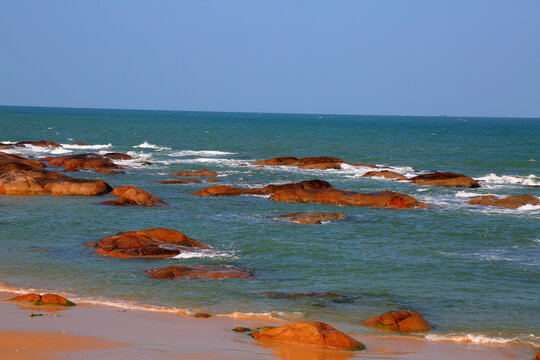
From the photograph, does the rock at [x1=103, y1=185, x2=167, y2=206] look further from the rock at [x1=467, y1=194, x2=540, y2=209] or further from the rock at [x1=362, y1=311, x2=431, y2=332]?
the rock at [x1=362, y1=311, x2=431, y2=332]

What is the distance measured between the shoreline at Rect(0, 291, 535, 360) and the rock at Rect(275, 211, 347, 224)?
13.5 m

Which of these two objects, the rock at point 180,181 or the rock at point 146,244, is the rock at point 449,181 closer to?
the rock at point 180,181

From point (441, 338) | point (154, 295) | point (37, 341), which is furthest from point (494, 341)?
point (37, 341)

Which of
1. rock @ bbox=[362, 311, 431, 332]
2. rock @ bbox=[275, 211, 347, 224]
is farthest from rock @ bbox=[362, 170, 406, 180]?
rock @ bbox=[362, 311, 431, 332]

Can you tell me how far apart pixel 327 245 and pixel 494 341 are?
1011 cm

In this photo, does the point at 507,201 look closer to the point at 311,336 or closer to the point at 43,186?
the point at 311,336

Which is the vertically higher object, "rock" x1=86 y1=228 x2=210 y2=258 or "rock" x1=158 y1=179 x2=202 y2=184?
"rock" x1=86 y1=228 x2=210 y2=258

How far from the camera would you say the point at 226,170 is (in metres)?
54.1

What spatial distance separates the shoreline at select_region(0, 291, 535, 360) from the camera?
12.6 m

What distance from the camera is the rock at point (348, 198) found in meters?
34.2

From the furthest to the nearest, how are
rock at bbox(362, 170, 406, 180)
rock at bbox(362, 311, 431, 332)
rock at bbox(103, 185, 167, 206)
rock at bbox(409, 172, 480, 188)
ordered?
rock at bbox(362, 170, 406, 180), rock at bbox(409, 172, 480, 188), rock at bbox(103, 185, 167, 206), rock at bbox(362, 311, 431, 332)

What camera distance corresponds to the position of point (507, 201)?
115ft

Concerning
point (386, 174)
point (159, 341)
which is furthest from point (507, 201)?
point (159, 341)

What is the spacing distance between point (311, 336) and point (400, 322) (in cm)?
280
